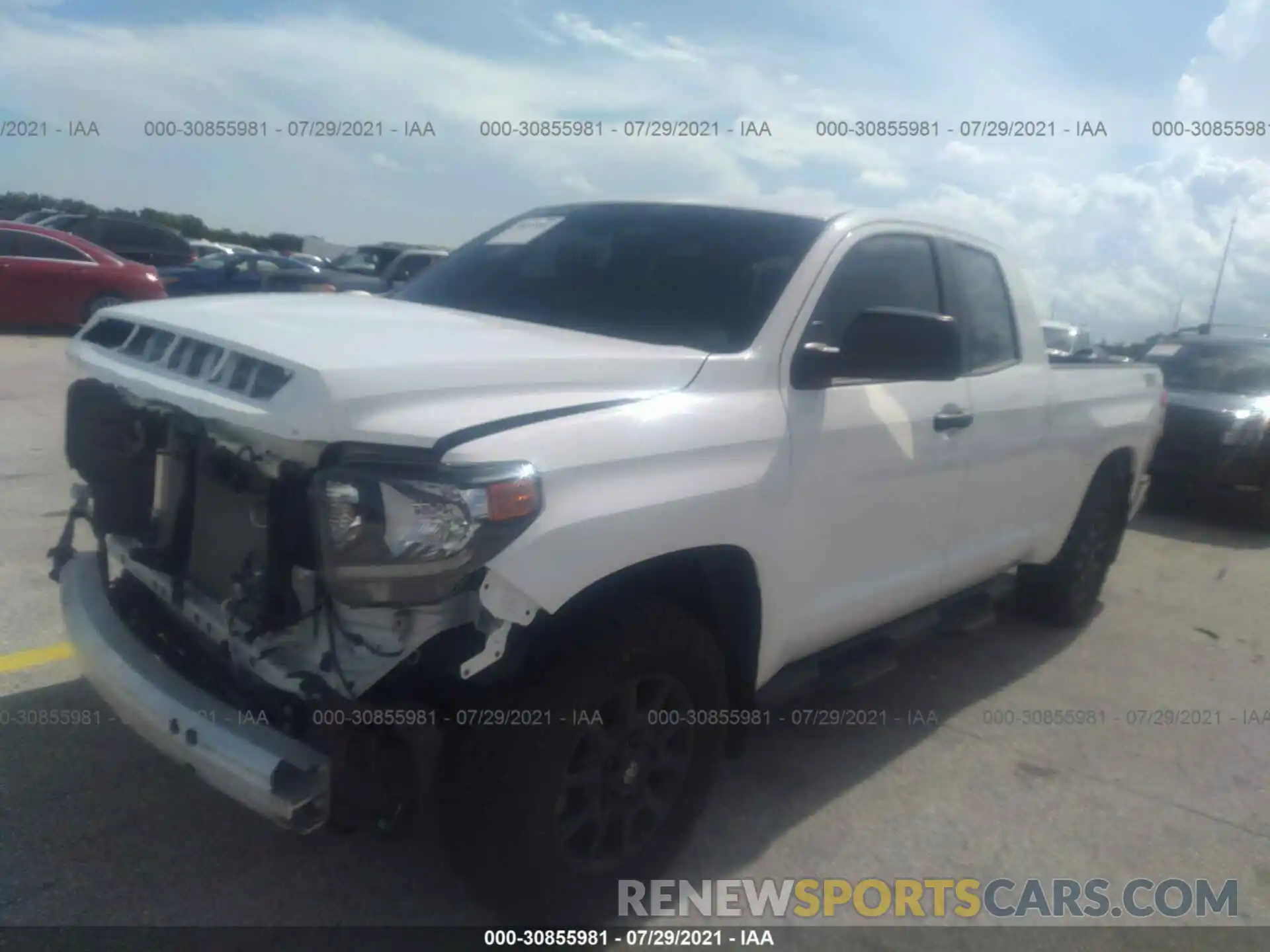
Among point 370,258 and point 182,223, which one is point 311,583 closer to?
point 370,258

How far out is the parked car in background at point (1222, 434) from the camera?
8.91 metres

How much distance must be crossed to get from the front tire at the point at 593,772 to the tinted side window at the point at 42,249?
49.7 feet

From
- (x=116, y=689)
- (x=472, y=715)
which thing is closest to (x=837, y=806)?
(x=472, y=715)

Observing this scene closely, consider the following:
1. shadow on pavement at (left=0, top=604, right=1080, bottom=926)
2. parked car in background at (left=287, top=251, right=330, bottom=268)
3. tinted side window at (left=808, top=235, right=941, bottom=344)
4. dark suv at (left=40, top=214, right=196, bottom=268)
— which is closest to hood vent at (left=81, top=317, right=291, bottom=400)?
shadow on pavement at (left=0, top=604, right=1080, bottom=926)

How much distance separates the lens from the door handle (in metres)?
3.88

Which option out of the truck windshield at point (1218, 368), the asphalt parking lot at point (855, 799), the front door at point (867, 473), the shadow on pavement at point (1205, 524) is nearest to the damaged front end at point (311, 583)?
the asphalt parking lot at point (855, 799)

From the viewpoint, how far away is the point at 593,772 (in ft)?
9.09

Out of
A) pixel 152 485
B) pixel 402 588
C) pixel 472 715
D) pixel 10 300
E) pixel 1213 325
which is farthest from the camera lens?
pixel 10 300

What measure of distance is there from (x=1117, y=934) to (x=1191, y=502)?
787 centimetres

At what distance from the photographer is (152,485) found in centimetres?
296

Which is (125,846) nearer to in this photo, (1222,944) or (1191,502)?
(1222,944)

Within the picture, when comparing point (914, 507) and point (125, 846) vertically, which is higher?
point (914, 507)

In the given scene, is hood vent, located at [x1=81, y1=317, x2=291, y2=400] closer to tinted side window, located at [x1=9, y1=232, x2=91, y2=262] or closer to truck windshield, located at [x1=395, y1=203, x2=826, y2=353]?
truck windshield, located at [x1=395, y1=203, x2=826, y2=353]

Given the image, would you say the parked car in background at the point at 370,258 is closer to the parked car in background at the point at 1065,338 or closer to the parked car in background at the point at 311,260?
the parked car in background at the point at 311,260
